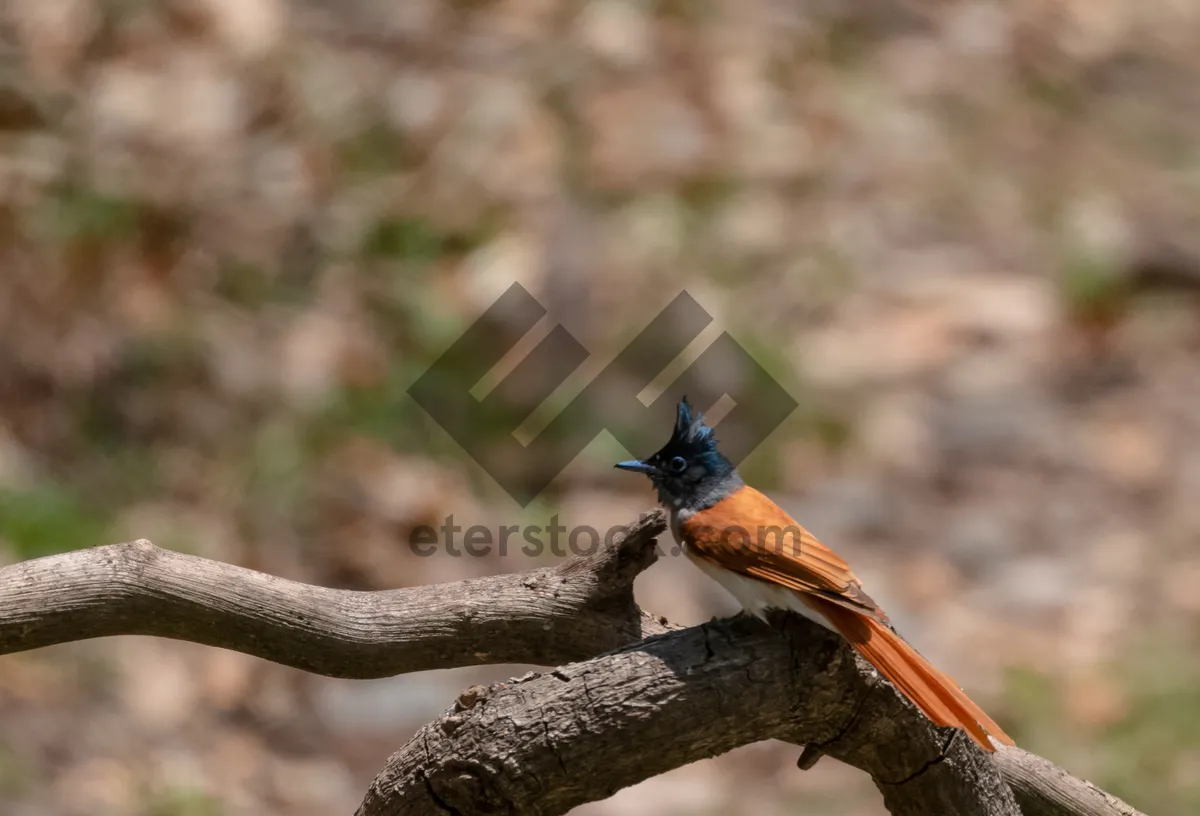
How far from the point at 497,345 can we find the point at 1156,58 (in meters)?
5.87

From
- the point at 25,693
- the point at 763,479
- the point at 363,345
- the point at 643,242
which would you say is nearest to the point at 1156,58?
the point at 643,242

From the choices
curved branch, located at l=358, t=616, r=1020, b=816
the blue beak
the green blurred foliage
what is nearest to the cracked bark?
curved branch, located at l=358, t=616, r=1020, b=816

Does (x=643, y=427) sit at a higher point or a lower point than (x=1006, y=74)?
lower

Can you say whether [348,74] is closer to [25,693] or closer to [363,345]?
[363,345]

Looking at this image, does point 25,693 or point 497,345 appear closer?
point 25,693

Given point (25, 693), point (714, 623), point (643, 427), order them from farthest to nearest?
point (643, 427) < point (25, 693) < point (714, 623)

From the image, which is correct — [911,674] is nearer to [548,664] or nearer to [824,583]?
[824,583]

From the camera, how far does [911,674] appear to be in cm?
252

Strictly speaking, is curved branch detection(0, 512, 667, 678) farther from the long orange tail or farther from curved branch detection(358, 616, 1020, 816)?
the long orange tail

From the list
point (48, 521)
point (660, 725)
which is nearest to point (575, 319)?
point (48, 521)

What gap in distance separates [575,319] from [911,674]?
4.65 metres

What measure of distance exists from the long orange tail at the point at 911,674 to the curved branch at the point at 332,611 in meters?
0.35

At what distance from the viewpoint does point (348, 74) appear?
780 centimetres

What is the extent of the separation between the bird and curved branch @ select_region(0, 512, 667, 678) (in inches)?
10.6
